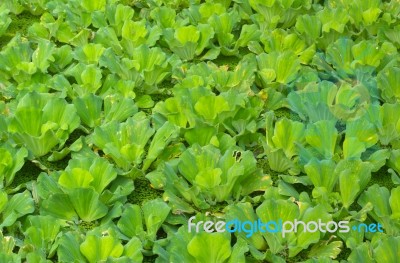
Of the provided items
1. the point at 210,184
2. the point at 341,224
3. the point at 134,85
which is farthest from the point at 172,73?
the point at 341,224

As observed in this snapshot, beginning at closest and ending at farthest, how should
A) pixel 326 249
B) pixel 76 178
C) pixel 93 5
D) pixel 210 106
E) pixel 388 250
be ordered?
pixel 388 250 < pixel 326 249 < pixel 76 178 < pixel 210 106 < pixel 93 5

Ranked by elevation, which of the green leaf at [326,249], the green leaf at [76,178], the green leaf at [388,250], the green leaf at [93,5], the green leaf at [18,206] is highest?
the green leaf at [93,5]

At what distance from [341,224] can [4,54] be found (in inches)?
59.4

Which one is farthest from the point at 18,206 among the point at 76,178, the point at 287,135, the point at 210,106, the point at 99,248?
the point at 287,135

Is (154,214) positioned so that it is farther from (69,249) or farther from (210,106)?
(210,106)

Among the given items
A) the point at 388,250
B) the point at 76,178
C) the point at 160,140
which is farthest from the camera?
the point at 160,140

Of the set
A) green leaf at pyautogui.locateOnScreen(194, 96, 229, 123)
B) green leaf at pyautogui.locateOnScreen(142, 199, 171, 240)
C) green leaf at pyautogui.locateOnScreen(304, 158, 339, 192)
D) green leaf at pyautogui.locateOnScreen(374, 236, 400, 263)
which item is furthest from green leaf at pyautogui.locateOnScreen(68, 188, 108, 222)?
green leaf at pyautogui.locateOnScreen(374, 236, 400, 263)

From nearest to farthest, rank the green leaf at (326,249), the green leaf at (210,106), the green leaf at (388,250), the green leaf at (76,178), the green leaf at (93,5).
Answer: the green leaf at (388,250), the green leaf at (326,249), the green leaf at (76,178), the green leaf at (210,106), the green leaf at (93,5)

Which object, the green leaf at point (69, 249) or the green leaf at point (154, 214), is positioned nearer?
the green leaf at point (69, 249)

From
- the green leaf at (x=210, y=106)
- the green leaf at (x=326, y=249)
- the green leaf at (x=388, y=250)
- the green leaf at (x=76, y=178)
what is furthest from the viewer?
the green leaf at (x=210, y=106)

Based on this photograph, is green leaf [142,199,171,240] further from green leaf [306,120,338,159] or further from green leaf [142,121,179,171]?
green leaf [306,120,338,159]

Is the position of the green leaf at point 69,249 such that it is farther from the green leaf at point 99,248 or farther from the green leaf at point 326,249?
the green leaf at point 326,249

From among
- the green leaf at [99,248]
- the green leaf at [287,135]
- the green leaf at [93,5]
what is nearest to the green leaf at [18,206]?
the green leaf at [99,248]

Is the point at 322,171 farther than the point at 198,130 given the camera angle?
No
